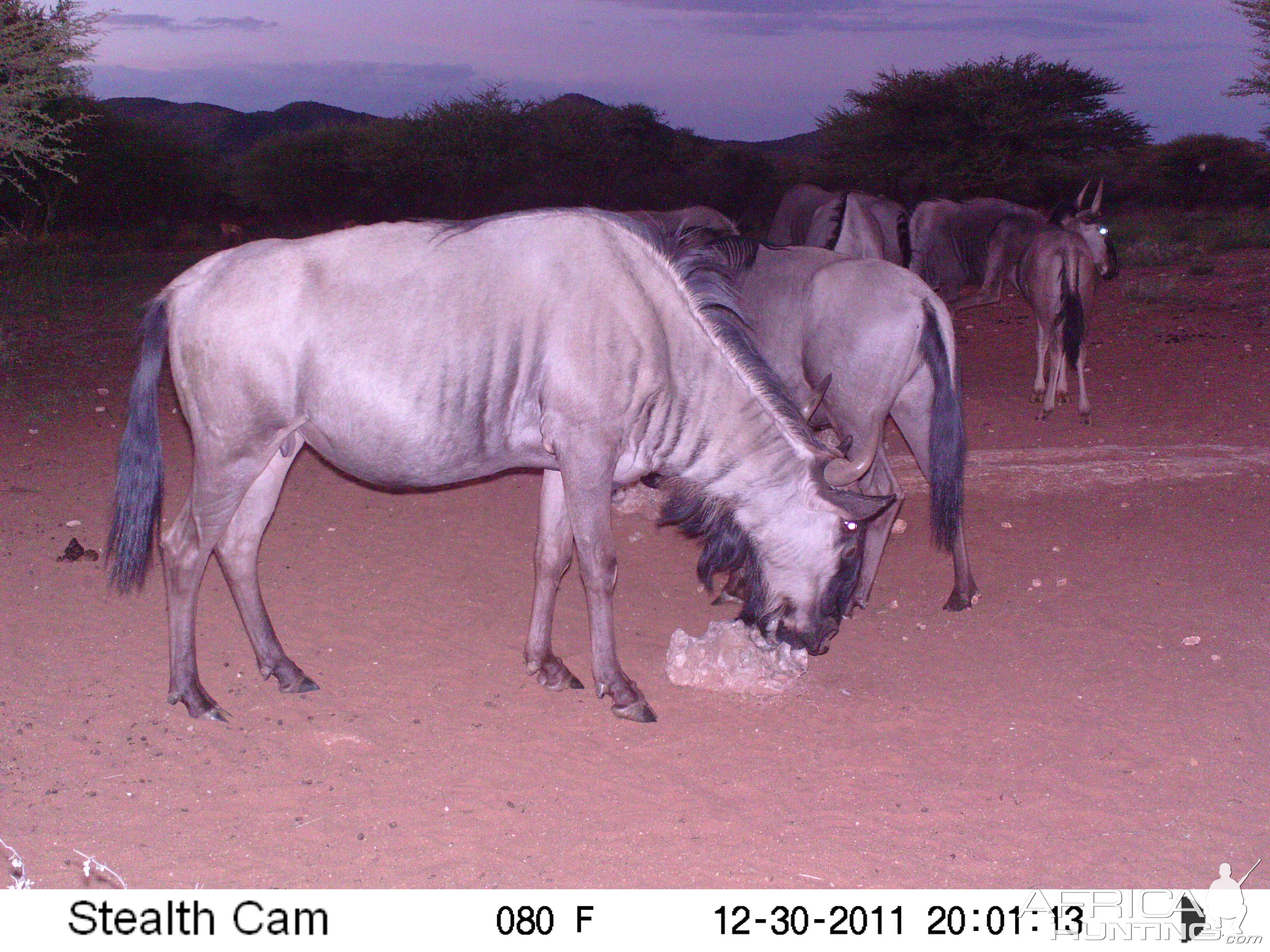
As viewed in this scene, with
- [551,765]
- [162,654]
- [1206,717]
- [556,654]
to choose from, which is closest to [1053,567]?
[1206,717]

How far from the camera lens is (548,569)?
4.43 metres

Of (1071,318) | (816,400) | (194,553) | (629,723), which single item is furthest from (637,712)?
(1071,318)

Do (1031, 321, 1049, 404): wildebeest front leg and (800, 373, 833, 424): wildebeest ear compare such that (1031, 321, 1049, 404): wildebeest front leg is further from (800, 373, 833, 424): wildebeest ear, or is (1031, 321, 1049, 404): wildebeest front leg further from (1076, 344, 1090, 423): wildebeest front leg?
(800, 373, 833, 424): wildebeest ear

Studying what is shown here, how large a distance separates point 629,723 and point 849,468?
133 centimetres

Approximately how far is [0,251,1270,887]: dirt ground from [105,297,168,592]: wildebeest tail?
521 millimetres

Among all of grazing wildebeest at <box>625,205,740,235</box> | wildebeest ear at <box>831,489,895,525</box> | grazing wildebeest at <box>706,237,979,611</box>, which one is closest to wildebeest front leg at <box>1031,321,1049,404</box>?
grazing wildebeest at <box>625,205,740,235</box>

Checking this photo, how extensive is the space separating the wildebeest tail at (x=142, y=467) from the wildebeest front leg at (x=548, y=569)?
5.01 ft

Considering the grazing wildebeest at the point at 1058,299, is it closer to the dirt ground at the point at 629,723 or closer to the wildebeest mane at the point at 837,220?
the dirt ground at the point at 629,723

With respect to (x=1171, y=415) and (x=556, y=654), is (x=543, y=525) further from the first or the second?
(x=1171, y=415)

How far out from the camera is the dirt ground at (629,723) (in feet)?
10.4

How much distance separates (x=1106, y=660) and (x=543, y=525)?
2.53 m

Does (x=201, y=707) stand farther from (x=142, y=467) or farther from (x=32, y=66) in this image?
(x=32, y=66)

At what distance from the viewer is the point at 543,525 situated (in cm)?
445

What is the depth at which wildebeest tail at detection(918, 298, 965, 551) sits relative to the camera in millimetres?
5051
